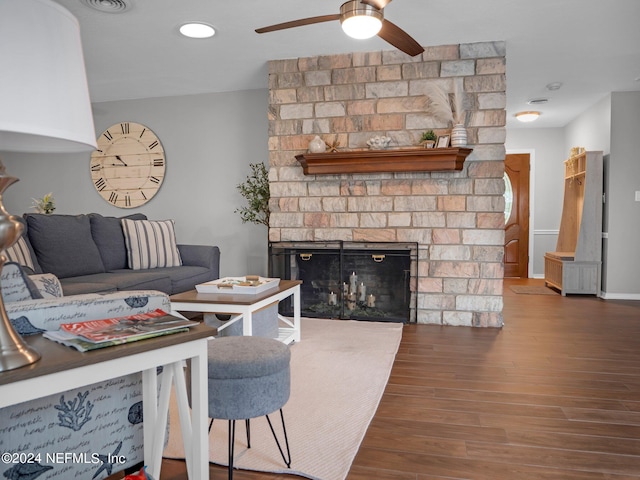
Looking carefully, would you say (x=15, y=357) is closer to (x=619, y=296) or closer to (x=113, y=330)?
(x=113, y=330)

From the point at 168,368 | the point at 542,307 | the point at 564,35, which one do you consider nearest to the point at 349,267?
the point at 542,307

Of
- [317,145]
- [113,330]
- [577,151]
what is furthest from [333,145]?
[577,151]

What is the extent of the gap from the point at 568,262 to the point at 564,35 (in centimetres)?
288

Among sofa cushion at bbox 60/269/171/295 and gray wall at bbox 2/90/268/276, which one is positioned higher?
gray wall at bbox 2/90/268/276

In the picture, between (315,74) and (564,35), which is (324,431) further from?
(564,35)

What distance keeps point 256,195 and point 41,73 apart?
13.5ft

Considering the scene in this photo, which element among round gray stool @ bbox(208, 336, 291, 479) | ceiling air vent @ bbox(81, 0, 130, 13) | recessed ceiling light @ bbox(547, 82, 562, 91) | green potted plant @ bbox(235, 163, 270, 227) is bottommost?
round gray stool @ bbox(208, 336, 291, 479)

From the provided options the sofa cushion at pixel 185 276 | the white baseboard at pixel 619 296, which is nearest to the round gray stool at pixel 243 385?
the sofa cushion at pixel 185 276

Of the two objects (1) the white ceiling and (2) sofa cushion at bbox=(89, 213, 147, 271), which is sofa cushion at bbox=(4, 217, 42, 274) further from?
(1) the white ceiling

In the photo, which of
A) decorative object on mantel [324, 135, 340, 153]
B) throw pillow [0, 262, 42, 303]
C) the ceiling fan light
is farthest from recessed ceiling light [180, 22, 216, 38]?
throw pillow [0, 262, 42, 303]

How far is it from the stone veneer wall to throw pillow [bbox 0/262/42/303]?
3.15 metres

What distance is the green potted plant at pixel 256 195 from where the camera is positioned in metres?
4.92

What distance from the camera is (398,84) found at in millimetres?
4145

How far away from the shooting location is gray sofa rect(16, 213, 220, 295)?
11.1 ft
